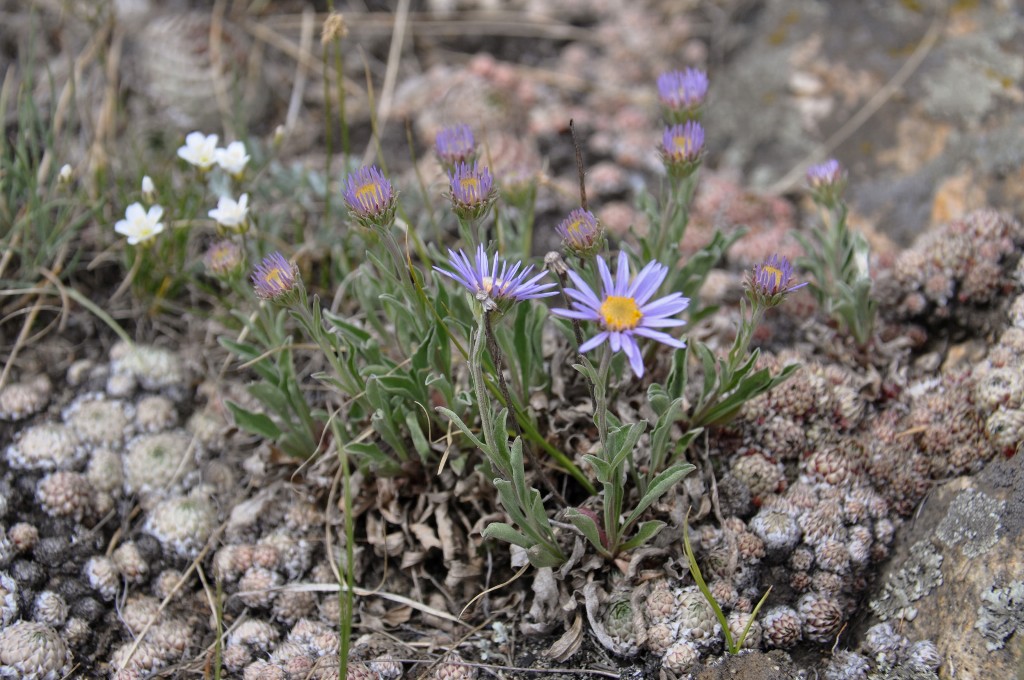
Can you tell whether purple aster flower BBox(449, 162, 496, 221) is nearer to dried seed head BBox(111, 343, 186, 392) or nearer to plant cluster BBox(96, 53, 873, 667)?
plant cluster BBox(96, 53, 873, 667)

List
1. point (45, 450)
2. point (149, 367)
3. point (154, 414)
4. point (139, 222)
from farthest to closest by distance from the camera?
point (149, 367) → point (154, 414) → point (139, 222) → point (45, 450)

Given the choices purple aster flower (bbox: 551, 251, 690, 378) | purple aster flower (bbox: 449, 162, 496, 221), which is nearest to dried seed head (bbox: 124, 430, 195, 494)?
purple aster flower (bbox: 449, 162, 496, 221)

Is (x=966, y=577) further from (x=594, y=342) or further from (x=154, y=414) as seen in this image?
(x=154, y=414)

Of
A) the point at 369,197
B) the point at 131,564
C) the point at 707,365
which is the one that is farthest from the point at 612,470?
the point at 131,564

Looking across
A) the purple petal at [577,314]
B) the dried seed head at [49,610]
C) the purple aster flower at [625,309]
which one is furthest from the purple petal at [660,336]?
the dried seed head at [49,610]

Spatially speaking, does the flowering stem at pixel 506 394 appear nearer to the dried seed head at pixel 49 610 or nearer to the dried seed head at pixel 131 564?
the dried seed head at pixel 131 564

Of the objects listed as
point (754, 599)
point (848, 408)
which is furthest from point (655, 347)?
point (754, 599)

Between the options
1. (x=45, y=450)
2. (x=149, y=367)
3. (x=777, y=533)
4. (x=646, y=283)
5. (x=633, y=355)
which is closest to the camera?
(x=633, y=355)
